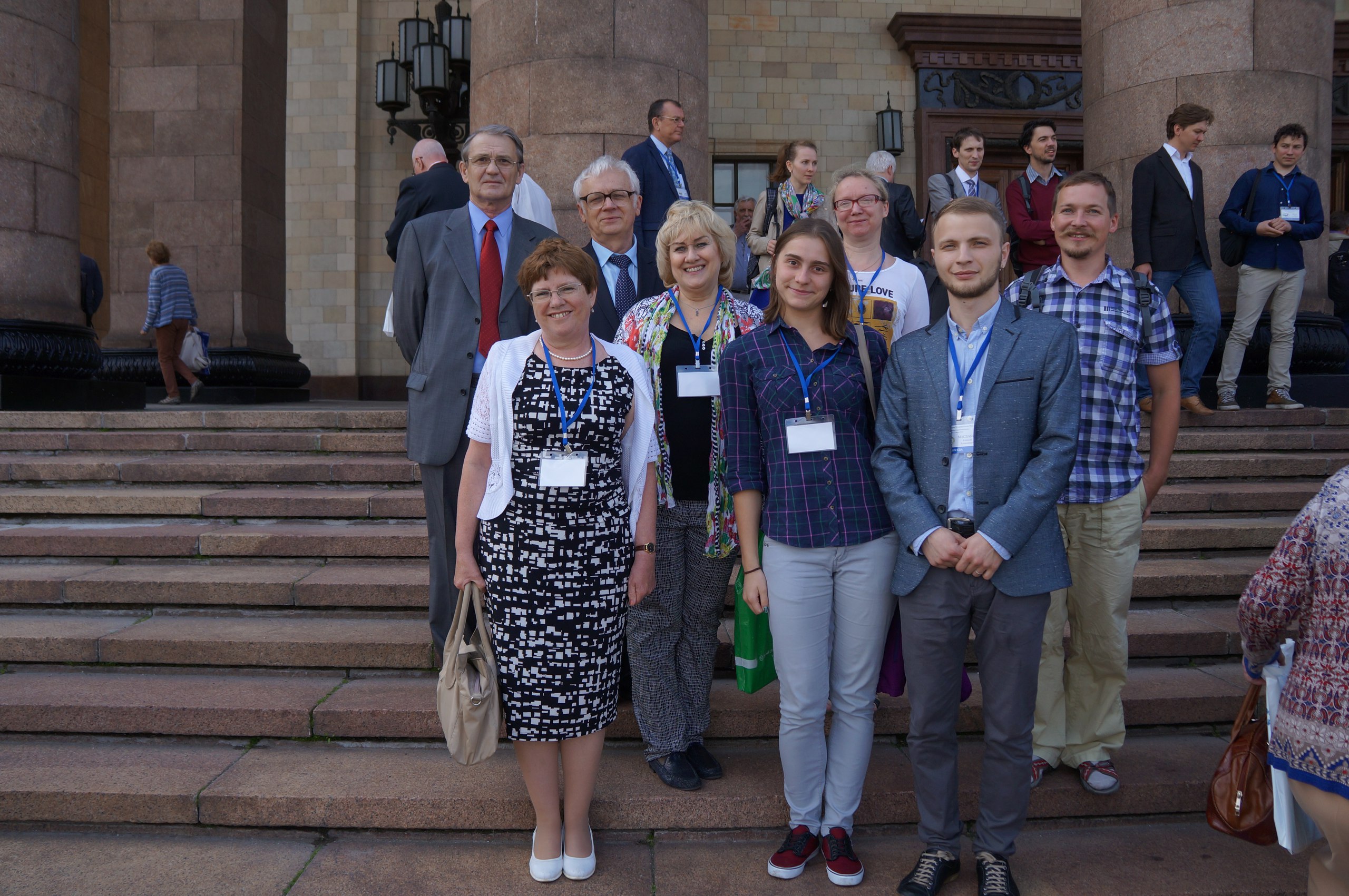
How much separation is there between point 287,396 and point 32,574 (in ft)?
21.6

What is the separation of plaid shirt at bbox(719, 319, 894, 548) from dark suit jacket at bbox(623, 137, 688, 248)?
2.38 meters

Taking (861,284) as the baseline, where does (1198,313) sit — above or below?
above

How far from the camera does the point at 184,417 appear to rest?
627 cm

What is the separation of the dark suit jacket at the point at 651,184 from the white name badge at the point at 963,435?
277 centimetres

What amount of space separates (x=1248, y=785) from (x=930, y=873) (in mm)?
873

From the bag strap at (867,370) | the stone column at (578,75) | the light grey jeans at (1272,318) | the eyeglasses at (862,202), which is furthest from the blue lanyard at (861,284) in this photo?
the light grey jeans at (1272,318)

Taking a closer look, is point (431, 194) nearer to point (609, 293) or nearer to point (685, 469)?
point (609, 293)

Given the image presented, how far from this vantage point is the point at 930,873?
269 centimetres

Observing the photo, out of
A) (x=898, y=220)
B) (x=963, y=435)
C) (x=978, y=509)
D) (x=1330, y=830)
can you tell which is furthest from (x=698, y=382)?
(x=898, y=220)

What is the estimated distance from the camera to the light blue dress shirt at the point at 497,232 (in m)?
3.49

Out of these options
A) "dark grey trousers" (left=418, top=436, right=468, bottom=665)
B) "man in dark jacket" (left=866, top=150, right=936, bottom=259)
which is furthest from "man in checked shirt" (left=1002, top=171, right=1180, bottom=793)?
"man in dark jacket" (left=866, top=150, right=936, bottom=259)

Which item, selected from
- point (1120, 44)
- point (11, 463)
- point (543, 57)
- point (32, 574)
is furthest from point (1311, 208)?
point (11, 463)

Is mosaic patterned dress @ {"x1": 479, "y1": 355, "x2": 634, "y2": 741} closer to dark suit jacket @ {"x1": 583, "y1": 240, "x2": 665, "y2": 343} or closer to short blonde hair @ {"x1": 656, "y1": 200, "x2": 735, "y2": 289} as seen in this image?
short blonde hair @ {"x1": 656, "y1": 200, "x2": 735, "y2": 289}

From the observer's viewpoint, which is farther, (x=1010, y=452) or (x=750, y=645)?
(x=750, y=645)
